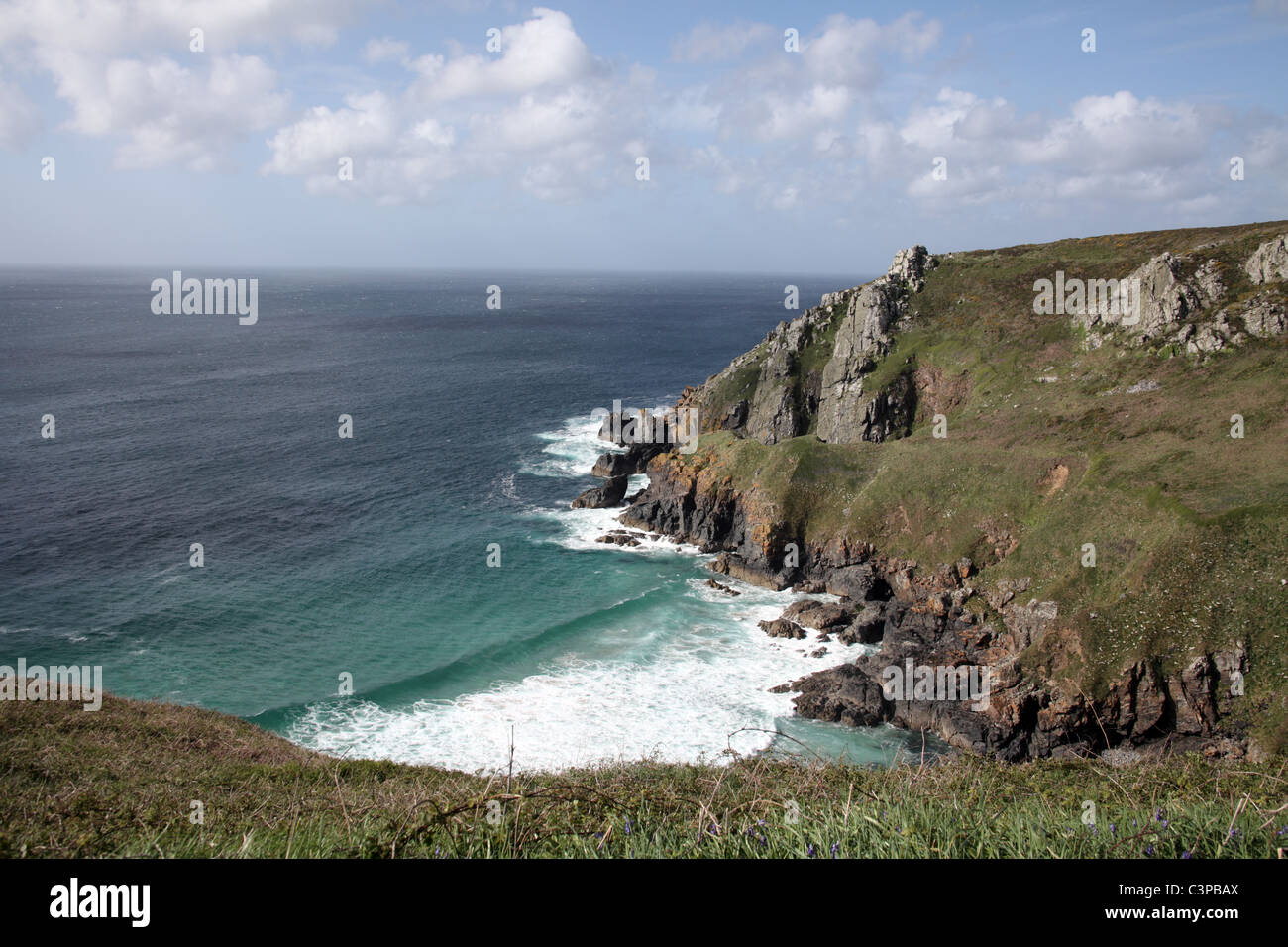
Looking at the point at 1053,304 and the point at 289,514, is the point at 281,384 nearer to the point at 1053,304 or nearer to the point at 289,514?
the point at 289,514

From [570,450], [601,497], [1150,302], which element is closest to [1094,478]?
[1150,302]

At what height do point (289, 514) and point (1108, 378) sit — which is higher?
point (1108, 378)

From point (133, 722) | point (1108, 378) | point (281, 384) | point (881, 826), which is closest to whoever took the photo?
Answer: point (881, 826)

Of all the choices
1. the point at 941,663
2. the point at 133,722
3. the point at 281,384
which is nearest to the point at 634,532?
the point at 941,663

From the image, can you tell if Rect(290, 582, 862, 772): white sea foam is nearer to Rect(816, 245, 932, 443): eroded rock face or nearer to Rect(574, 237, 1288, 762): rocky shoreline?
Rect(574, 237, 1288, 762): rocky shoreline

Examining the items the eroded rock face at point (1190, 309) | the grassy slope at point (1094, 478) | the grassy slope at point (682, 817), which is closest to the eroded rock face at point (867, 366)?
the grassy slope at point (1094, 478)

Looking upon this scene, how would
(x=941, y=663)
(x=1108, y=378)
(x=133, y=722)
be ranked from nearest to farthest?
(x=133, y=722) < (x=941, y=663) < (x=1108, y=378)
